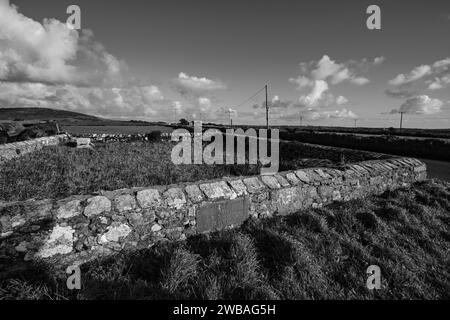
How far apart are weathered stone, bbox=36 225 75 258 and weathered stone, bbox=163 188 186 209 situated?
1.28 m

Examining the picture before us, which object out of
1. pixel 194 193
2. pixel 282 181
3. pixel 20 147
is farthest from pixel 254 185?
pixel 20 147

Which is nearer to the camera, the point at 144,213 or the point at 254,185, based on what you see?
the point at 144,213

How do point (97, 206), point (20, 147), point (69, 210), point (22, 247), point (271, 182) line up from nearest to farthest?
1. point (22, 247)
2. point (69, 210)
3. point (97, 206)
4. point (271, 182)
5. point (20, 147)

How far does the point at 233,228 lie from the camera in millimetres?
4098

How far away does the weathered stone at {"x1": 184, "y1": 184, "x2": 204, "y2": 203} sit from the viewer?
3.80 meters

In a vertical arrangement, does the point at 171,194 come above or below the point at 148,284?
above

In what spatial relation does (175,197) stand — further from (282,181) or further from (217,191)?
(282,181)

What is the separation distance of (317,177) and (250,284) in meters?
3.25

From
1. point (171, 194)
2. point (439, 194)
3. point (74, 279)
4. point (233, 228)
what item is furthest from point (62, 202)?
point (439, 194)

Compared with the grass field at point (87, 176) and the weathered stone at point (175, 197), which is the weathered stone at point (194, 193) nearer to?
the weathered stone at point (175, 197)

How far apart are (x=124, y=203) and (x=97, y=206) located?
34 cm

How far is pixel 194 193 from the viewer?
152 inches

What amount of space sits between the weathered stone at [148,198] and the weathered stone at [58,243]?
91 cm
